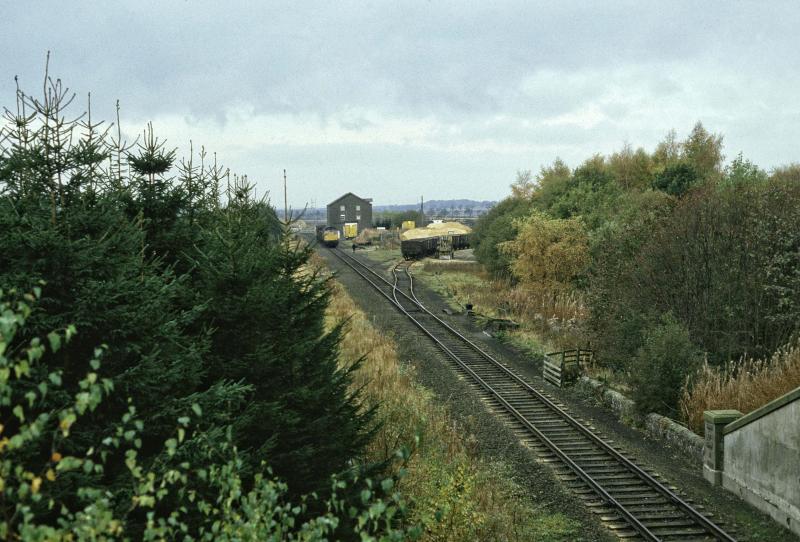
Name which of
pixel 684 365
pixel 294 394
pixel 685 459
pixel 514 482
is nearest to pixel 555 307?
pixel 684 365

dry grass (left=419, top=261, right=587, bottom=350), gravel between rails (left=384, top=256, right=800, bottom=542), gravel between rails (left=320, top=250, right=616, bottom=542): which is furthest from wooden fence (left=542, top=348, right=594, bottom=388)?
gravel between rails (left=320, top=250, right=616, bottom=542)

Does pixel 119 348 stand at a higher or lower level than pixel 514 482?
higher

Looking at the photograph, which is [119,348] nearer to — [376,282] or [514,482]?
[514,482]

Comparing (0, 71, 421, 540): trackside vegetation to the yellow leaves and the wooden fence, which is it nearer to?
the wooden fence

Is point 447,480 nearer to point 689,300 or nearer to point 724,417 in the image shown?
point 724,417

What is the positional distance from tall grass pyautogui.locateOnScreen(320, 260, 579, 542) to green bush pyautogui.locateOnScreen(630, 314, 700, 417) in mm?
5253

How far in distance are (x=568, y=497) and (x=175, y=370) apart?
8.91 meters

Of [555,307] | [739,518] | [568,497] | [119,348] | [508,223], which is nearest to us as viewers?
[119,348]

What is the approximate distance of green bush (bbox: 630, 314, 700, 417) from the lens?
17328mm

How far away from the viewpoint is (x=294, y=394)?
9320mm

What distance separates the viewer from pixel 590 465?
14453 mm

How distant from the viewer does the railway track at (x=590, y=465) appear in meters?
11.6

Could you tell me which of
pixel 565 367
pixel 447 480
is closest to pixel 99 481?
pixel 447 480

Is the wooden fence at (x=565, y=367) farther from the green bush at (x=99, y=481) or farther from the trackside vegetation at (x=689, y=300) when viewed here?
the green bush at (x=99, y=481)
